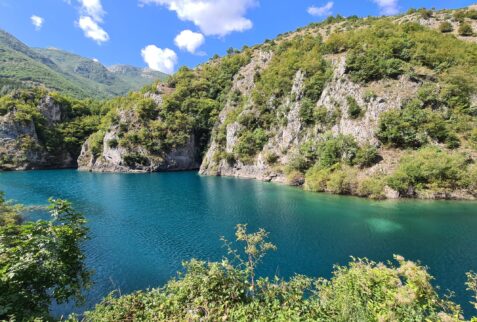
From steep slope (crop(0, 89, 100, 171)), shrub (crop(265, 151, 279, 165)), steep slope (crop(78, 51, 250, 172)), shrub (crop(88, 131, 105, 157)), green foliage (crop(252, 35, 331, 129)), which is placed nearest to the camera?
green foliage (crop(252, 35, 331, 129))

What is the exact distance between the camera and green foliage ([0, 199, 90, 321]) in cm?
791

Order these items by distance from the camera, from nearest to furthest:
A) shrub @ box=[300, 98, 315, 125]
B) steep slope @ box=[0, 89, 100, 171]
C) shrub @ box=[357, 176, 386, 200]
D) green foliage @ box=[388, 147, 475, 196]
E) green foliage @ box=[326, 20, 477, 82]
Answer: green foliage @ box=[388, 147, 475, 196], shrub @ box=[357, 176, 386, 200], green foliage @ box=[326, 20, 477, 82], shrub @ box=[300, 98, 315, 125], steep slope @ box=[0, 89, 100, 171]

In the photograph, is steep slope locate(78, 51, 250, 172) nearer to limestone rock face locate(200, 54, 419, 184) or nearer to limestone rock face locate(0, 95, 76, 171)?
limestone rock face locate(0, 95, 76, 171)

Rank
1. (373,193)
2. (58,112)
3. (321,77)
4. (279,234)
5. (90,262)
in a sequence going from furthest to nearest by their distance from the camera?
(58,112)
(321,77)
(373,193)
(279,234)
(90,262)

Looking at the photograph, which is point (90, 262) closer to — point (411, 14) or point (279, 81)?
point (279, 81)

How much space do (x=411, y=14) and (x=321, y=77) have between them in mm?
51536

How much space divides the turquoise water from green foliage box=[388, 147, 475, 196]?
11.9 feet

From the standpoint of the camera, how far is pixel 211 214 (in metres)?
34.2

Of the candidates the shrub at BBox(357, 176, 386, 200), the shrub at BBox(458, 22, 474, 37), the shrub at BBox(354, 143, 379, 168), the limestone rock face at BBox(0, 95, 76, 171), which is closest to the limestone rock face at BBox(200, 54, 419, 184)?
the shrub at BBox(354, 143, 379, 168)

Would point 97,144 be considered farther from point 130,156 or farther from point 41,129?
point 41,129

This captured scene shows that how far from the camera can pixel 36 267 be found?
345 inches

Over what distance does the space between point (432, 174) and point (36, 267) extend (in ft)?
161

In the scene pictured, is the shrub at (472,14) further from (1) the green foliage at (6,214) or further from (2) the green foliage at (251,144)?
(1) the green foliage at (6,214)

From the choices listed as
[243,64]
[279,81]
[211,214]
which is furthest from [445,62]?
[243,64]
